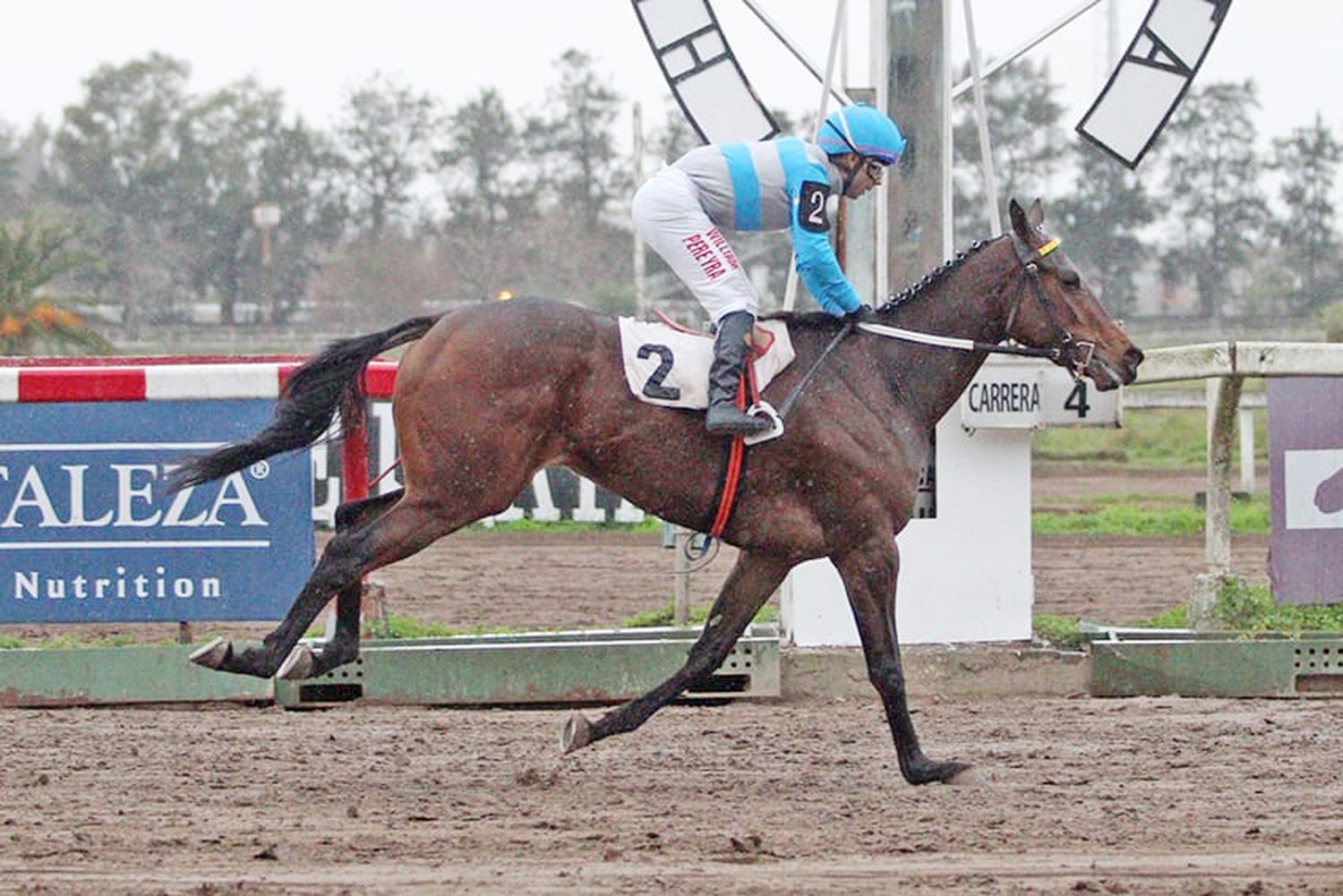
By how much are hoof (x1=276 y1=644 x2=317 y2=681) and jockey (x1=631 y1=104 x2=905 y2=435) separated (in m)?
1.59

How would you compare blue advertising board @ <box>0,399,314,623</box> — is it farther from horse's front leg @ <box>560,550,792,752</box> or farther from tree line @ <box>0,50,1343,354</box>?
tree line @ <box>0,50,1343,354</box>

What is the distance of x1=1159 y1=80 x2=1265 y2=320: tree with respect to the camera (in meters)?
36.1

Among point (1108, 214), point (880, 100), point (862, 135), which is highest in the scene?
A: point (1108, 214)

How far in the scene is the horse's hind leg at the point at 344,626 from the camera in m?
6.77

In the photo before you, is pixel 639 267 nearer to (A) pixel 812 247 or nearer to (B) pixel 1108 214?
(B) pixel 1108 214

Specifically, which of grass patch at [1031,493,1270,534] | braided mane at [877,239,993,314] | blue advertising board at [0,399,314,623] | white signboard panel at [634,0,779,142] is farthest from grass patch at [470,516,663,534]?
braided mane at [877,239,993,314]

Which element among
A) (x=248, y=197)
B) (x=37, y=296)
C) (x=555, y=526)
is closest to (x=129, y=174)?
(x=248, y=197)

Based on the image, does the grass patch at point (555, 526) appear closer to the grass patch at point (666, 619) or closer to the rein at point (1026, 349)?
the grass patch at point (666, 619)

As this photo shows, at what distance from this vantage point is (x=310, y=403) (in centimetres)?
686

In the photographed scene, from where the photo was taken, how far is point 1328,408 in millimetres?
8602

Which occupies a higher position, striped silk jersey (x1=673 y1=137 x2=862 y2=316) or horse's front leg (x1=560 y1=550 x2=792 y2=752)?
striped silk jersey (x1=673 y1=137 x2=862 y2=316)

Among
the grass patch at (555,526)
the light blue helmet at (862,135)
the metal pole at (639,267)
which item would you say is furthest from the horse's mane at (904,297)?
the metal pole at (639,267)

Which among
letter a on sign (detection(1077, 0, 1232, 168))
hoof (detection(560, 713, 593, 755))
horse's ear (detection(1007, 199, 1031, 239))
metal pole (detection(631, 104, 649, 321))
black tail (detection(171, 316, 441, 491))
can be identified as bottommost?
hoof (detection(560, 713, 593, 755))

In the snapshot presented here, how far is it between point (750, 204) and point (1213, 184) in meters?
32.4
